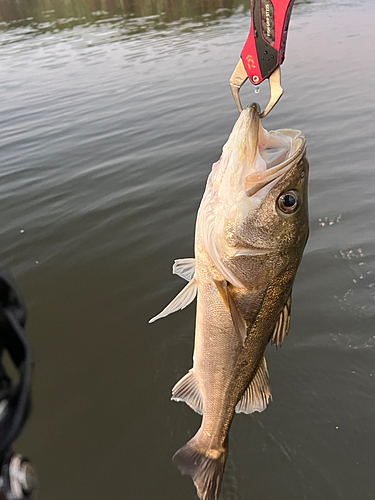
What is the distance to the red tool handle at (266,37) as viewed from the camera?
5.03 ft

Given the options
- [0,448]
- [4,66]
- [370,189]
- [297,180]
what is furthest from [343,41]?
[0,448]

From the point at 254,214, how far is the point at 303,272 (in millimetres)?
2566

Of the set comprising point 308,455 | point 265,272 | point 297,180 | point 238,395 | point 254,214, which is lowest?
point 308,455

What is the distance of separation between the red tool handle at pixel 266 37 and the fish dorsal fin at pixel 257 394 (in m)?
1.63

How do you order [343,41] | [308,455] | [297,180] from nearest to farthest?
[297,180], [308,455], [343,41]

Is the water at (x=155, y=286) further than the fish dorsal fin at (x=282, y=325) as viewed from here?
Yes

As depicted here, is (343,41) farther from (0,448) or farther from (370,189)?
(0,448)

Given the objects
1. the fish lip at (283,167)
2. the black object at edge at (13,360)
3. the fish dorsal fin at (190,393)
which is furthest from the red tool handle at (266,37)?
the fish dorsal fin at (190,393)

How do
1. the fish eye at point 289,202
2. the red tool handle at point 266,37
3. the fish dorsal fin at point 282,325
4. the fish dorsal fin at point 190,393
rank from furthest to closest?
the fish dorsal fin at point 190,393, the fish dorsal fin at point 282,325, the fish eye at point 289,202, the red tool handle at point 266,37

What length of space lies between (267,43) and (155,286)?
2892 millimetres

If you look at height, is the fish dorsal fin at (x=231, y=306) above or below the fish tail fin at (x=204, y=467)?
above

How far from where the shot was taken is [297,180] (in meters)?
1.62

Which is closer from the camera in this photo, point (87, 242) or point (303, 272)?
point (303, 272)

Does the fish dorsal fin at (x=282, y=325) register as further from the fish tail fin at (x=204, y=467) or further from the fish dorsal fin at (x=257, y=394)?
the fish tail fin at (x=204, y=467)
